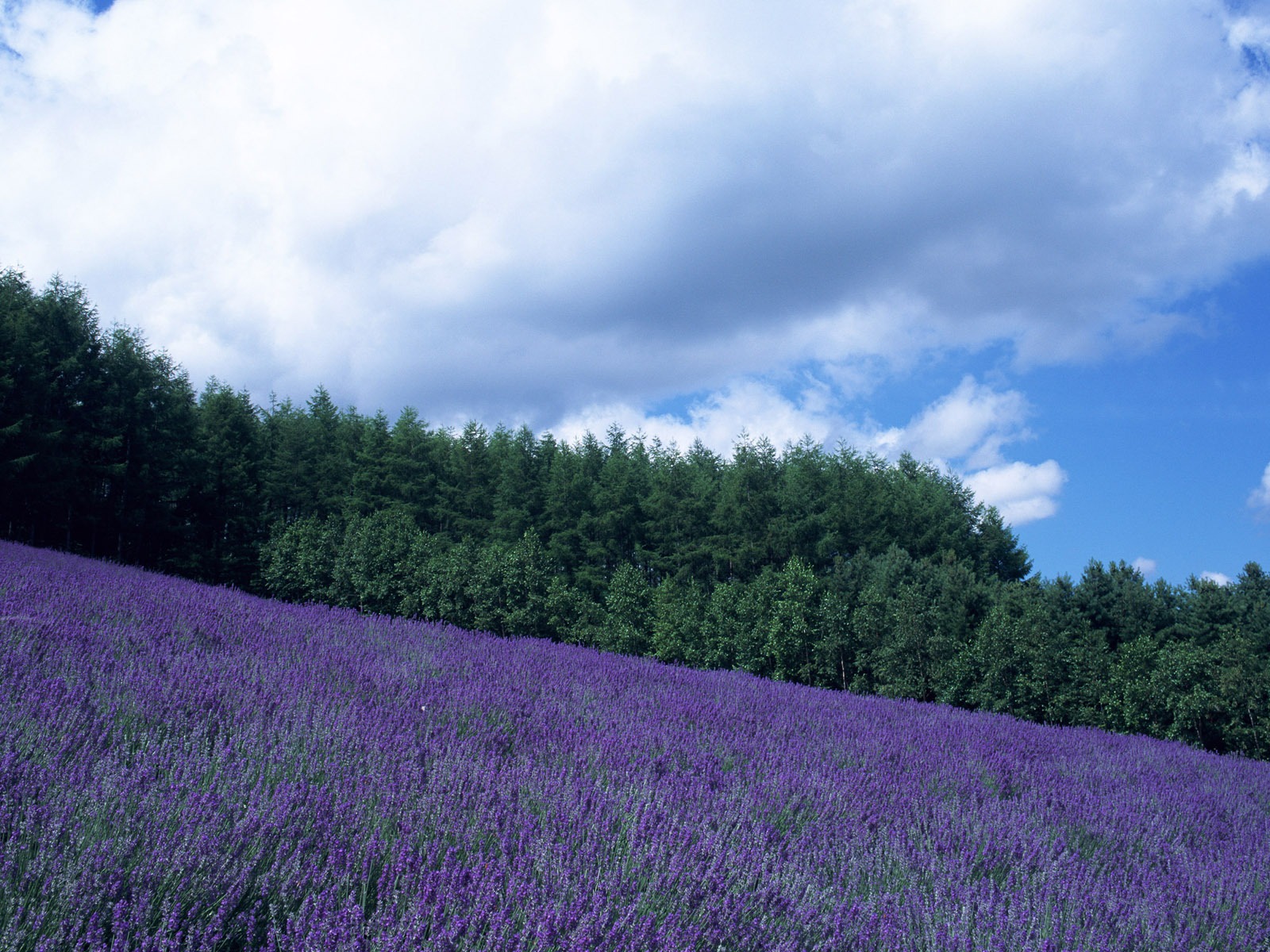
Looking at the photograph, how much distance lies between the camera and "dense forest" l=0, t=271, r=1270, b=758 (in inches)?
523

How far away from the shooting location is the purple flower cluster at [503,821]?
5.69ft

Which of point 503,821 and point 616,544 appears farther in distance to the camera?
point 616,544

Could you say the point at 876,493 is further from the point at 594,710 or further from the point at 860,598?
the point at 594,710

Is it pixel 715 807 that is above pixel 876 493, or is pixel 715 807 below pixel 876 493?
below

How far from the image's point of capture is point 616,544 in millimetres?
30094

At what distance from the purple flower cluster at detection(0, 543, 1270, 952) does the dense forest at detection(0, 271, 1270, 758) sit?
8.27 m

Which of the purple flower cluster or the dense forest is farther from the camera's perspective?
the dense forest

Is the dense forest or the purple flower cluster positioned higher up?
the dense forest

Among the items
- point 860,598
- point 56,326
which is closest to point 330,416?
point 56,326

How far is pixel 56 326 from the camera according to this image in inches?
1025

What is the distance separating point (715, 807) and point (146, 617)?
4.39 metres

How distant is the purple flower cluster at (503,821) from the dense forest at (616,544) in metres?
8.27

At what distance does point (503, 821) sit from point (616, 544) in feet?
90.8

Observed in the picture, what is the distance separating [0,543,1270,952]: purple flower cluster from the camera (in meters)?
1.73
